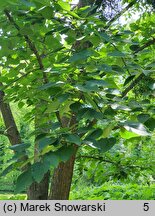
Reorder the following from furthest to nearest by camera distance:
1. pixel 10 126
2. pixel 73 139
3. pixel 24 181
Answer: pixel 10 126 → pixel 73 139 → pixel 24 181

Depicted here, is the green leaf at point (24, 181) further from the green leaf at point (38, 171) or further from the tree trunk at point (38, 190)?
the tree trunk at point (38, 190)

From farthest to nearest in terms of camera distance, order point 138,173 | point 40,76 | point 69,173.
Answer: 1. point 138,173
2. point 69,173
3. point 40,76

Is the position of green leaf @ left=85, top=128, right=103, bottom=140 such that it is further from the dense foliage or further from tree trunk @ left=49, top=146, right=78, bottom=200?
tree trunk @ left=49, top=146, right=78, bottom=200

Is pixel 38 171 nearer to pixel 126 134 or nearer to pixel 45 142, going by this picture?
pixel 45 142

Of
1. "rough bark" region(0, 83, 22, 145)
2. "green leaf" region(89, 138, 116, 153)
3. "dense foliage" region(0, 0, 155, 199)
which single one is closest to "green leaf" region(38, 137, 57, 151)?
"dense foliage" region(0, 0, 155, 199)

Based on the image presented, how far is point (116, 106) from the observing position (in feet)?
3.66

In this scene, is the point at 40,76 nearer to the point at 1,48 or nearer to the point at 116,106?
the point at 1,48

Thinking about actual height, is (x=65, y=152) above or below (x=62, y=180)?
below

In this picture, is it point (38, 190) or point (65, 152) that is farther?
point (38, 190)

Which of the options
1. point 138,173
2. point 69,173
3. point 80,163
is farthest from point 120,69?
point 80,163

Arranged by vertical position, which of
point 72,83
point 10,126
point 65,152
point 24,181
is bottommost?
point 24,181

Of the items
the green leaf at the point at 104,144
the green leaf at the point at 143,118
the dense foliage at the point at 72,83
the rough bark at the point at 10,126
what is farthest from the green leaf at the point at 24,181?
the rough bark at the point at 10,126

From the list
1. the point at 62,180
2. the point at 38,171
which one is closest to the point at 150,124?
the point at 38,171

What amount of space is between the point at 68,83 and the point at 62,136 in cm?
23
